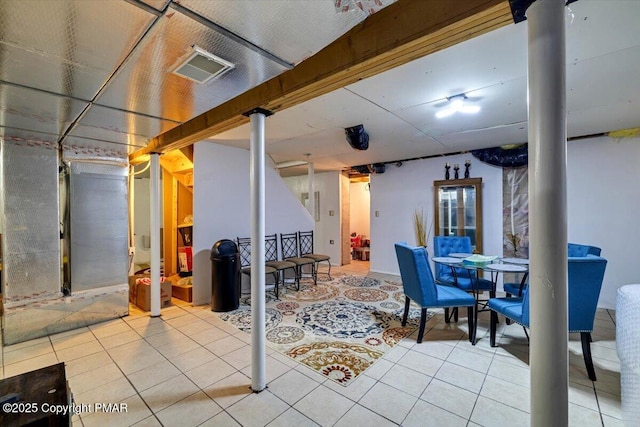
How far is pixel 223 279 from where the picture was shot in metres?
3.86

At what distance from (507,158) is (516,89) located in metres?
2.46

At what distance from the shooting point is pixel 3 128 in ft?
9.05

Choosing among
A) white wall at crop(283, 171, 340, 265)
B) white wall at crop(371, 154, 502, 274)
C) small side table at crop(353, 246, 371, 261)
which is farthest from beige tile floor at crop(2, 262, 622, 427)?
small side table at crop(353, 246, 371, 261)

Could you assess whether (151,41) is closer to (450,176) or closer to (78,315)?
(78,315)

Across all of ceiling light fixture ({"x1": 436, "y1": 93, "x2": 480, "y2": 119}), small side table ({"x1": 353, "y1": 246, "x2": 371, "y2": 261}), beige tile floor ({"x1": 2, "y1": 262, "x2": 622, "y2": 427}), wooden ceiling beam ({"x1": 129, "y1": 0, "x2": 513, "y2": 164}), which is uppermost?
ceiling light fixture ({"x1": 436, "y1": 93, "x2": 480, "y2": 119})

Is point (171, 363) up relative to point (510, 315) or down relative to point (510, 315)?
down

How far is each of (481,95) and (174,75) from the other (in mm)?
2619

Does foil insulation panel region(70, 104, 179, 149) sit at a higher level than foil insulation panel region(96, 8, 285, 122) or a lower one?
higher

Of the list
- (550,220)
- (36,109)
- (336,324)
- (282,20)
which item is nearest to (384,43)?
(282,20)

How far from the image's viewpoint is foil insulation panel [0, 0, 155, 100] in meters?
1.15

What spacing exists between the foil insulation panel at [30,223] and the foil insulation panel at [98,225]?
0.19m

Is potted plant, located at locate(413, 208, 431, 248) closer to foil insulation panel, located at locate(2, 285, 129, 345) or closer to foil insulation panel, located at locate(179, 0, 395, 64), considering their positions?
foil insulation panel, located at locate(179, 0, 395, 64)

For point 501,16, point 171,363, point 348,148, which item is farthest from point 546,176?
point 348,148

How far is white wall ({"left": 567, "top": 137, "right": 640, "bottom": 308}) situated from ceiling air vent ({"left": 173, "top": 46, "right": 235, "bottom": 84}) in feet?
16.9
